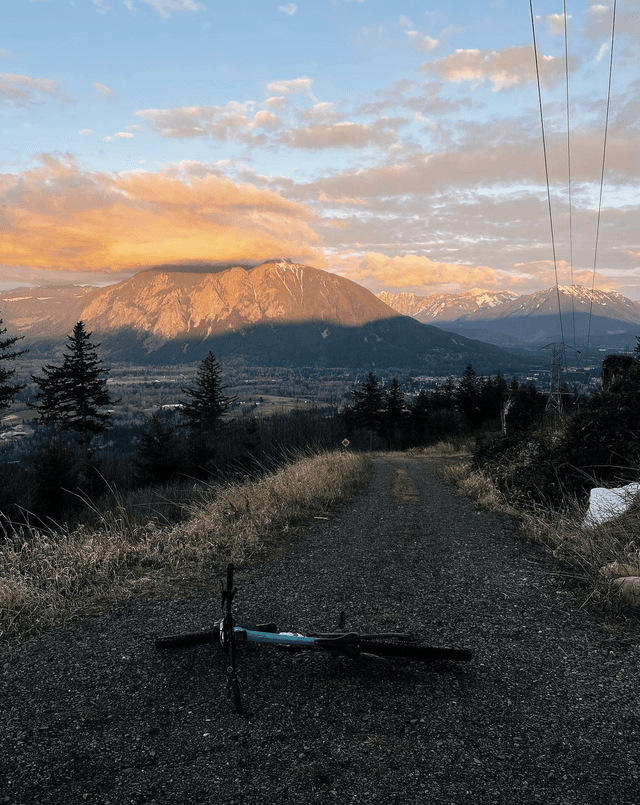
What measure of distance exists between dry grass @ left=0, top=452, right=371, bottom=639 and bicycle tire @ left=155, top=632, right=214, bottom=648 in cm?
151

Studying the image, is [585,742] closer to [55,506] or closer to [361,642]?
[361,642]

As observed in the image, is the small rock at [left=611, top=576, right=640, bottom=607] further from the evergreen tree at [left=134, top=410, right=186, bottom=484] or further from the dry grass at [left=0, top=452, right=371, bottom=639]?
the evergreen tree at [left=134, top=410, right=186, bottom=484]

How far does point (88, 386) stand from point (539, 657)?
44.2m

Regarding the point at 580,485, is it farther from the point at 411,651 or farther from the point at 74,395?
the point at 74,395

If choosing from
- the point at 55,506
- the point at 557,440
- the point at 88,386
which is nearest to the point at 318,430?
the point at 88,386

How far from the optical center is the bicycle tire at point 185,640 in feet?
13.5

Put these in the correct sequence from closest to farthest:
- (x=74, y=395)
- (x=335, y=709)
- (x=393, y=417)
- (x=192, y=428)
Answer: (x=335, y=709) < (x=74, y=395) < (x=192, y=428) < (x=393, y=417)

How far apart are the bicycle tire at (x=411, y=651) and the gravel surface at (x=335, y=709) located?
139 millimetres

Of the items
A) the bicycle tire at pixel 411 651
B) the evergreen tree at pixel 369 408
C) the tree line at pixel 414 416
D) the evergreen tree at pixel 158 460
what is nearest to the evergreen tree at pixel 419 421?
the tree line at pixel 414 416

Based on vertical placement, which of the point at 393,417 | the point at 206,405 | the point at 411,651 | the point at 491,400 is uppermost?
the point at 411,651

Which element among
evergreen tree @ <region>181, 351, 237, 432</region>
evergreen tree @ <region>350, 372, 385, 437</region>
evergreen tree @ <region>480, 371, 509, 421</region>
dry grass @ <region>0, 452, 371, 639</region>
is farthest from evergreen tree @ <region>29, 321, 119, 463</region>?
evergreen tree @ <region>480, 371, 509, 421</region>

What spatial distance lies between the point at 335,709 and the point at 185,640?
1.41 metres

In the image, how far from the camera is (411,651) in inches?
151

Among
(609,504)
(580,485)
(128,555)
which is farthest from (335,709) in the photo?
(580,485)
